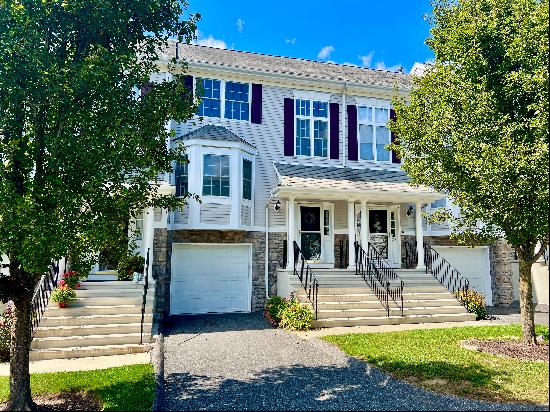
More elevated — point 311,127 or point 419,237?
point 311,127

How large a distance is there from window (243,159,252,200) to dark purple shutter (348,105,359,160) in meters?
4.01

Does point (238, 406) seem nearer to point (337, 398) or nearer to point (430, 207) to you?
point (337, 398)

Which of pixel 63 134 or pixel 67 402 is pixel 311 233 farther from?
pixel 63 134

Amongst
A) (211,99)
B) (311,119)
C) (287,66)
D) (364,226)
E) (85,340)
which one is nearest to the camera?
(85,340)

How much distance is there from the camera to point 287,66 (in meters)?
17.0

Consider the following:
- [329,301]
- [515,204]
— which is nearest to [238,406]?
[515,204]

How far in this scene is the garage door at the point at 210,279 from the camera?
1370 cm

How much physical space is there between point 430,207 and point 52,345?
45.0 ft

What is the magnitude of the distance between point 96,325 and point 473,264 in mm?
14192

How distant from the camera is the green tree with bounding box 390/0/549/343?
7.25 metres

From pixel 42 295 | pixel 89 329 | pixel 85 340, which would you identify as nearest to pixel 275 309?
pixel 89 329

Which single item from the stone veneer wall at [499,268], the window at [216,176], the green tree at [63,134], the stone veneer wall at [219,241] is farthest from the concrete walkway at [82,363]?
the stone veneer wall at [499,268]

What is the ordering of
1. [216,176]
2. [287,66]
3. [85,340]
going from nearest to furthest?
[85,340] < [216,176] < [287,66]

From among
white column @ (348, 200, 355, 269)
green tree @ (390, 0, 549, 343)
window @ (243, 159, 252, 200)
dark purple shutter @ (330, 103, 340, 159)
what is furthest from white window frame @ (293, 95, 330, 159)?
green tree @ (390, 0, 549, 343)
